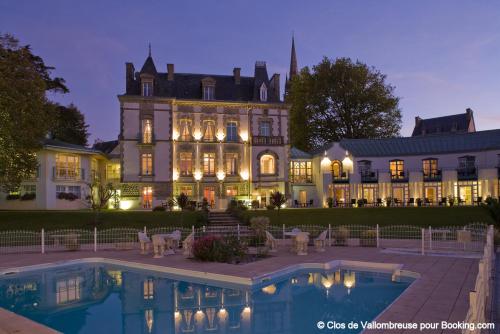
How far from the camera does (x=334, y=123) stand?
49.9 meters

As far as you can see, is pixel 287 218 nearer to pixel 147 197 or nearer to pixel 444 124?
pixel 147 197

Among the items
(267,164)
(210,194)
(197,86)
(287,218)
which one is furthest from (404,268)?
(197,86)

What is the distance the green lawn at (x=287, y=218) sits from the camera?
79.6ft

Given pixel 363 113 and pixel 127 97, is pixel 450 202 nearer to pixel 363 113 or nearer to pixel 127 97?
pixel 363 113

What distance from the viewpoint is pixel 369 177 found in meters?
37.6

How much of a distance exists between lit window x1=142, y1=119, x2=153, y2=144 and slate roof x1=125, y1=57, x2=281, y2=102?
106 inches

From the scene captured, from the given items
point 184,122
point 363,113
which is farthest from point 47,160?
point 363,113

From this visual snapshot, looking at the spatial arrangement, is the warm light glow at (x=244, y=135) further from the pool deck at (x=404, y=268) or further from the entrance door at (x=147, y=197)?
the pool deck at (x=404, y=268)

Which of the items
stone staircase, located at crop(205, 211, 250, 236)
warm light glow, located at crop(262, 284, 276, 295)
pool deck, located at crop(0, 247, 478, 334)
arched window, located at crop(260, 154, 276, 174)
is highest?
arched window, located at crop(260, 154, 276, 174)

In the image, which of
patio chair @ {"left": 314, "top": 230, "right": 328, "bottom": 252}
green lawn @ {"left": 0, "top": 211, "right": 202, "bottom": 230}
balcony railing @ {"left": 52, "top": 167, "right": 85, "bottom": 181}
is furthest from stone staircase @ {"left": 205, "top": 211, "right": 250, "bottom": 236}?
balcony railing @ {"left": 52, "top": 167, "right": 85, "bottom": 181}

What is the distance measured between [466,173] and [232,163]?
69.0 ft

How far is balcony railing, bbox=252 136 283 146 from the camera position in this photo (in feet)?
118

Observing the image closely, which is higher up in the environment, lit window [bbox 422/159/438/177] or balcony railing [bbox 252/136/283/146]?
balcony railing [bbox 252/136/283/146]

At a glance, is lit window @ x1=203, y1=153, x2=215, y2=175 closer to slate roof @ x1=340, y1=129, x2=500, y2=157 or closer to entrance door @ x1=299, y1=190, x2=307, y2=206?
entrance door @ x1=299, y1=190, x2=307, y2=206
